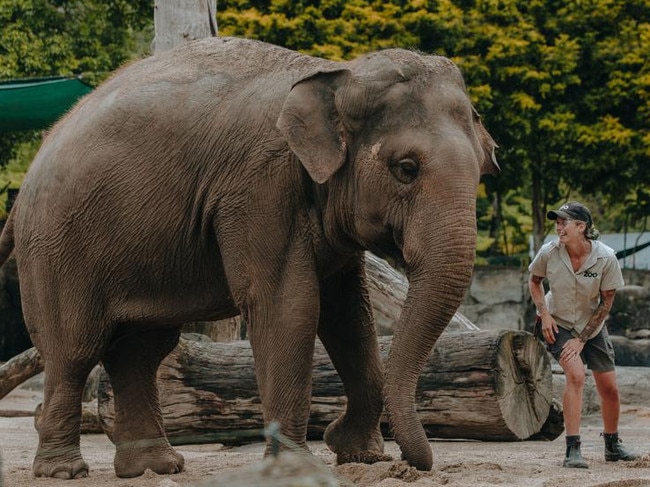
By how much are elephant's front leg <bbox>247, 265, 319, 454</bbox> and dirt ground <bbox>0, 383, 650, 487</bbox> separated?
1.14ft

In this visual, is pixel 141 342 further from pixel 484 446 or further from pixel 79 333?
pixel 484 446

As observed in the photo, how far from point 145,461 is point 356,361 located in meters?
1.50

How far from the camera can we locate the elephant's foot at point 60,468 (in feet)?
27.3

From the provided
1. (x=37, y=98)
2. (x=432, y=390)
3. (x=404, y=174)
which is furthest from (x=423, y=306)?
(x=37, y=98)

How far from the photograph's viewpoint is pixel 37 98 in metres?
15.5

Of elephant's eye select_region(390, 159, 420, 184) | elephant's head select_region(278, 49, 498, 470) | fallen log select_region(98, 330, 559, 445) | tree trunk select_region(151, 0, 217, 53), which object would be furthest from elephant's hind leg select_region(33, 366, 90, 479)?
tree trunk select_region(151, 0, 217, 53)

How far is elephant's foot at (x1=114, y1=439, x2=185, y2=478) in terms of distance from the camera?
8516 millimetres

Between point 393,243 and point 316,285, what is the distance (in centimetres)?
49

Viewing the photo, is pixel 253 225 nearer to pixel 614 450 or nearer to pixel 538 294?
pixel 538 294

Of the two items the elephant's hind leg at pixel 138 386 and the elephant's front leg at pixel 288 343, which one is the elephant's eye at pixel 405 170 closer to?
the elephant's front leg at pixel 288 343

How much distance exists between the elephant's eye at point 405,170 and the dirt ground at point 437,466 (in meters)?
1.53

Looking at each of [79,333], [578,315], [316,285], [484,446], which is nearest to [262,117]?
[316,285]

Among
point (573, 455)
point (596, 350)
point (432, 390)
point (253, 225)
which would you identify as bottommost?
point (432, 390)

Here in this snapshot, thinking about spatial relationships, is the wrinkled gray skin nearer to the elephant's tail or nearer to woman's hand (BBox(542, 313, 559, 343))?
the elephant's tail
